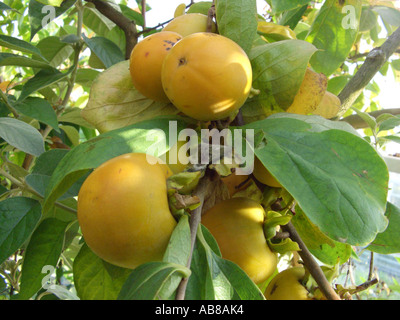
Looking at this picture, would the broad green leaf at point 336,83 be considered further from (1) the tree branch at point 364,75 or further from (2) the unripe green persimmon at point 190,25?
(2) the unripe green persimmon at point 190,25

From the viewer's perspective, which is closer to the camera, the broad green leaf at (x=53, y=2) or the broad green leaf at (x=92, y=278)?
the broad green leaf at (x=92, y=278)

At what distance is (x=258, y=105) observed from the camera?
0.45m

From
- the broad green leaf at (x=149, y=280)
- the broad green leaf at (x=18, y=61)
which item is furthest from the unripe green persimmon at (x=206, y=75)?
the broad green leaf at (x=18, y=61)

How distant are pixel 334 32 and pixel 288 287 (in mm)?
379

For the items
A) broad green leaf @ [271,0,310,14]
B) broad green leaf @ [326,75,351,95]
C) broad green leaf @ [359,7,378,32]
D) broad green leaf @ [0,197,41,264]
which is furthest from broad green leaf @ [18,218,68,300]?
broad green leaf @ [359,7,378,32]

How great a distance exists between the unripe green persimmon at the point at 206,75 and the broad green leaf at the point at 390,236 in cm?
23

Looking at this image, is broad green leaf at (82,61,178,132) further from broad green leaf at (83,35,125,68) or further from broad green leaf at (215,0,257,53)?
broad green leaf at (83,35,125,68)

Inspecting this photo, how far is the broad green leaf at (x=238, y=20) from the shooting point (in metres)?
0.42

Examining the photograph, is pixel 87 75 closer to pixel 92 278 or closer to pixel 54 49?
pixel 54 49

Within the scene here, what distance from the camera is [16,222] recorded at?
0.50 m

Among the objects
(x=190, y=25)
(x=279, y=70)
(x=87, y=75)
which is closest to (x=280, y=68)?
(x=279, y=70)

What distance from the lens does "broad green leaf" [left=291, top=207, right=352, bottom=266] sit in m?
0.51

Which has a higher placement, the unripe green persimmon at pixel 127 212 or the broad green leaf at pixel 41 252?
the unripe green persimmon at pixel 127 212

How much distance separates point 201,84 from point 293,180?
0.38ft
